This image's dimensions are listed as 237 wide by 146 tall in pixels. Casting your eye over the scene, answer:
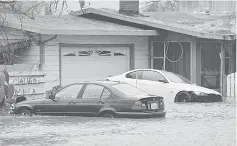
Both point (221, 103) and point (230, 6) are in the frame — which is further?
point (230, 6)

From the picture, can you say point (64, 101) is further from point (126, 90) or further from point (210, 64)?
point (210, 64)

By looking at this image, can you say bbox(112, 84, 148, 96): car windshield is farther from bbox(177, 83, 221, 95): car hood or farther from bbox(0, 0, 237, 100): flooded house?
bbox(0, 0, 237, 100): flooded house

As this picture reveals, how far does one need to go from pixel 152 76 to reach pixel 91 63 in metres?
4.22

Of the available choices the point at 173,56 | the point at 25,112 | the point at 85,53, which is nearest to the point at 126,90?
the point at 25,112

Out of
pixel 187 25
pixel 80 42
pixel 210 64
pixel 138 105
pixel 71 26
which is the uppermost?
pixel 187 25

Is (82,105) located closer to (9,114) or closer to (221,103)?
(9,114)

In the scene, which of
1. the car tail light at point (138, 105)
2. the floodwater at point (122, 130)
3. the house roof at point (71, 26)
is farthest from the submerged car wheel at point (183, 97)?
the car tail light at point (138, 105)

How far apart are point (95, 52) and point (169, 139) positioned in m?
15.2

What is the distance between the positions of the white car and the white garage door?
2.77m

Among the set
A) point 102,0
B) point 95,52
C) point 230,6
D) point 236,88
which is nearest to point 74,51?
point 95,52

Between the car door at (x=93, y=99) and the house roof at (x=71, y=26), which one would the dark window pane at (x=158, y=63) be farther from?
the car door at (x=93, y=99)

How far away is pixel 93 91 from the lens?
17109mm

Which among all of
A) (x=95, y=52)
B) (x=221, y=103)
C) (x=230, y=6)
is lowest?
(x=221, y=103)

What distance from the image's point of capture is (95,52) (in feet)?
89.5
